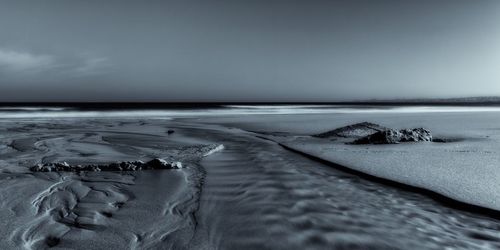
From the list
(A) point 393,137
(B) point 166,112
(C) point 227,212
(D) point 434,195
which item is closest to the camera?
(C) point 227,212

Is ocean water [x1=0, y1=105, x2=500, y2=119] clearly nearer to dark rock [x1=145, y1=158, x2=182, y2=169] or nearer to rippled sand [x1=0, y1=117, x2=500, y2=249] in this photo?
dark rock [x1=145, y1=158, x2=182, y2=169]

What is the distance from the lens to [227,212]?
308 centimetres

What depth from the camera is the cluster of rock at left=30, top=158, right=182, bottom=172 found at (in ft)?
15.1

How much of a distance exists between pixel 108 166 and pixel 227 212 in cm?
241

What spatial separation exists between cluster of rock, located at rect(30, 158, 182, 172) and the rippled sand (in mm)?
188

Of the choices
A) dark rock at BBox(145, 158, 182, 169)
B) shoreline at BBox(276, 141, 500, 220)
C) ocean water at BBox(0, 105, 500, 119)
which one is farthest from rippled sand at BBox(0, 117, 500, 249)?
ocean water at BBox(0, 105, 500, 119)

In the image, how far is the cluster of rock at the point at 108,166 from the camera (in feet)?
15.1

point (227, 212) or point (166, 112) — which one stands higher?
point (227, 212)

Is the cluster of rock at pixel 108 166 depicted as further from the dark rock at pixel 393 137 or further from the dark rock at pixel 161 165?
the dark rock at pixel 393 137

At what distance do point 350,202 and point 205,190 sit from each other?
1500mm

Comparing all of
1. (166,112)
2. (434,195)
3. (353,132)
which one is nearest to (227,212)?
(434,195)

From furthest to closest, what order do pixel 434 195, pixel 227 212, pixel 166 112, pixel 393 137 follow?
pixel 166 112, pixel 393 137, pixel 434 195, pixel 227 212

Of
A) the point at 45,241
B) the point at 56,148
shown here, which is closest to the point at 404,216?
the point at 45,241

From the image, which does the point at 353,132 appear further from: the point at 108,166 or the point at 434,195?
the point at 108,166
